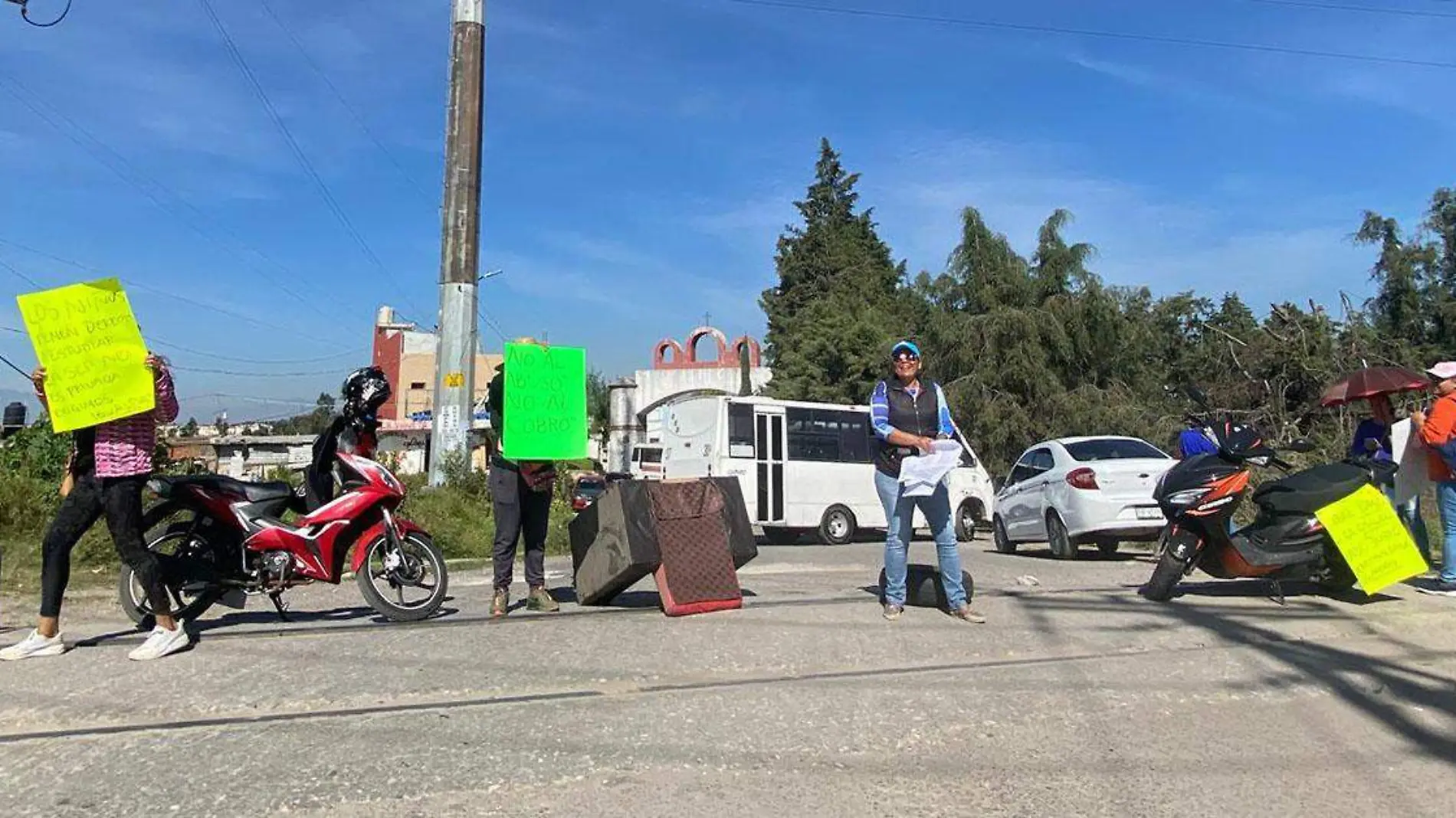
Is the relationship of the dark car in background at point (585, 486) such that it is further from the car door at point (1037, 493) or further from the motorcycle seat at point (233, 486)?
the motorcycle seat at point (233, 486)

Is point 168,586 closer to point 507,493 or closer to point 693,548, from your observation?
point 507,493

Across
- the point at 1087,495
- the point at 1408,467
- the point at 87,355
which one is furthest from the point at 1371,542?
the point at 87,355

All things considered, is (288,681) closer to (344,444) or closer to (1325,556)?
(344,444)

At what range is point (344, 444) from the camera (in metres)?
6.50

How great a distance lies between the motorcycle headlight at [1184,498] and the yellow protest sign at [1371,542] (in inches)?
33.9

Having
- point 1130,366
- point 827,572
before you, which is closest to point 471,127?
point 827,572

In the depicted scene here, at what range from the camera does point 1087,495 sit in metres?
12.1

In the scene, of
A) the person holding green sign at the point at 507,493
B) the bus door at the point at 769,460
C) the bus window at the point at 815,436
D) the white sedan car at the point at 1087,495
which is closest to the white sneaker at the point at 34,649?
the person holding green sign at the point at 507,493

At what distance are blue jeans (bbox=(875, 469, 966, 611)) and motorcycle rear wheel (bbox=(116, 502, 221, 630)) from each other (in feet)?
13.9

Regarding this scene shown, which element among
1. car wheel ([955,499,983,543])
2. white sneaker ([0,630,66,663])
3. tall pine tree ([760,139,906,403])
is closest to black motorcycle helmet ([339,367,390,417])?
white sneaker ([0,630,66,663])

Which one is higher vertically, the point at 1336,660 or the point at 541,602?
the point at 541,602

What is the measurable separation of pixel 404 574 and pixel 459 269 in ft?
35.0

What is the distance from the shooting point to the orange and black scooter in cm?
715

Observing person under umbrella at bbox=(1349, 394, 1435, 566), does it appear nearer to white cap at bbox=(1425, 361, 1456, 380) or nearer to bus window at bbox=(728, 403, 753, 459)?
white cap at bbox=(1425, 361, 1456, 380)
